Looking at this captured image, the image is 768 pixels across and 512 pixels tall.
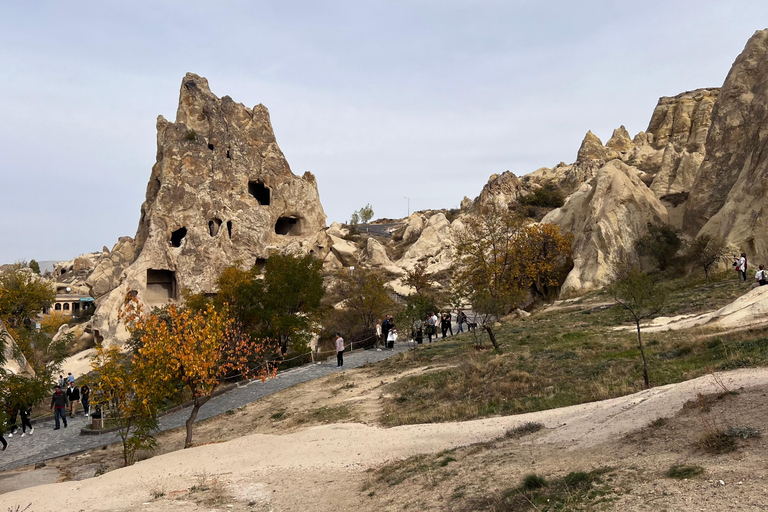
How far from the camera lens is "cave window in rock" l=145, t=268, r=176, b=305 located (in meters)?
47.7

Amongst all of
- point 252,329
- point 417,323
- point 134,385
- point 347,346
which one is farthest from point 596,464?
point 347,346

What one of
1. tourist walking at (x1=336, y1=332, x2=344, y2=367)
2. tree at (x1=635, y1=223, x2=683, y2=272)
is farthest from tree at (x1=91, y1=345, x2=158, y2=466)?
tree at (x1=635, y1=223, x2=683, y2=272)

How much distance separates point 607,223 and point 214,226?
3148 cm

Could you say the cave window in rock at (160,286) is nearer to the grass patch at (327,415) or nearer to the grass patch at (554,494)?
the grass patch at (327,415)

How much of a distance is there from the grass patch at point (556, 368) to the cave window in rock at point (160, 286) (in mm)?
30019

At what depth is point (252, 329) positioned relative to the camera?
1142 inches

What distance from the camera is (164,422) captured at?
21047 mm

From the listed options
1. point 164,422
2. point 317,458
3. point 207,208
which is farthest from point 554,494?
point 207,208

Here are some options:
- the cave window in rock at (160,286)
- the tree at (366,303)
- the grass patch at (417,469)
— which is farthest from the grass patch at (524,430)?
the cave window in rock at (160,286)

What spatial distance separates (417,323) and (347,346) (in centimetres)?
567

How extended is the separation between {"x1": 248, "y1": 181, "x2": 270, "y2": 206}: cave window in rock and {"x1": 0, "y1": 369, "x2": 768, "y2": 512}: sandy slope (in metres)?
43.6

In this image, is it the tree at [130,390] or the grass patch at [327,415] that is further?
the grass patch at [327,415]

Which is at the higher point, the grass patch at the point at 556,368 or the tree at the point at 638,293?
the tree at the point at 638,293

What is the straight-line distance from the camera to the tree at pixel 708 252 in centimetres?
2939
